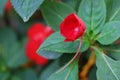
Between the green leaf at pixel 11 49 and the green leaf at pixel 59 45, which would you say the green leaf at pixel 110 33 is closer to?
the green leaf at pixel 59 45

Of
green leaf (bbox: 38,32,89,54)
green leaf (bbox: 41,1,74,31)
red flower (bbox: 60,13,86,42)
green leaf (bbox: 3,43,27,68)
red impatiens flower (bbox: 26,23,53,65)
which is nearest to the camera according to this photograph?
red flower (bbox: 60,13,86,42)

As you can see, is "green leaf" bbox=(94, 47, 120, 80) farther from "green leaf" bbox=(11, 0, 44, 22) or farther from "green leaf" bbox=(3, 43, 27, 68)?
"green leaf" bbox=(3, 43, 27, 68)

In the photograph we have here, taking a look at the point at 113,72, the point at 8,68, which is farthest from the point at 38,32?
the point at 113,72

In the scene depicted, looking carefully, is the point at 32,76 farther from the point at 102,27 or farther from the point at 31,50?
the point at 102,27

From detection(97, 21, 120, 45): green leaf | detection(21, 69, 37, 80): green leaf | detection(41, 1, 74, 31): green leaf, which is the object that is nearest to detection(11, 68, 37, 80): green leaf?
detection(21, 69, 37, 80): green leaf

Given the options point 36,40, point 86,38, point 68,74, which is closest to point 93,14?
point 86,38

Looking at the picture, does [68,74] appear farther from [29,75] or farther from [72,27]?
[29,75]

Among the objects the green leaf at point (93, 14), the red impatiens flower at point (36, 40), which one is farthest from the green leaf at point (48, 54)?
the red impatiens flower at point (36, 40)
